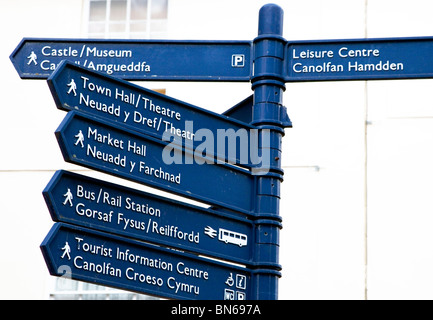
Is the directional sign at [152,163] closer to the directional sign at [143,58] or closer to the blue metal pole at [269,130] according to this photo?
the blue metal pole at [269,130]

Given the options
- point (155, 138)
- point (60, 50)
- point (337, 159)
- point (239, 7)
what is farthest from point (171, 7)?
point (155, 138)

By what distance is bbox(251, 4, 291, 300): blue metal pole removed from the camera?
4.80m

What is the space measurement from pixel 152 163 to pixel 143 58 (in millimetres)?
956

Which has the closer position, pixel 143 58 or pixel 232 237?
pixel 232 237

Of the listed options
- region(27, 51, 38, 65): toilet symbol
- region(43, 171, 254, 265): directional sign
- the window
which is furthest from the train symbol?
the window

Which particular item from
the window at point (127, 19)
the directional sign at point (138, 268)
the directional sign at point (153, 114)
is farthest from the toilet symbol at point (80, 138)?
the window at point (127, 19)

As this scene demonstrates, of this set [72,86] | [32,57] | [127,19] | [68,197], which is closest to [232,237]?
[68,197]

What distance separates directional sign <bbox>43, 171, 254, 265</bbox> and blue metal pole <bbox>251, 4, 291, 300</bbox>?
3.8 inches

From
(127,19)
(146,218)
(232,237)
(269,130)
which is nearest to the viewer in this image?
(146,218)

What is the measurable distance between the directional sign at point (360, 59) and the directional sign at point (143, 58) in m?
0.33

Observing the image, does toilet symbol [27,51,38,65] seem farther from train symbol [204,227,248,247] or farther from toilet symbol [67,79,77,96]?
train symbol [204,227,248,247]

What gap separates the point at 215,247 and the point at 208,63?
3.92 ft

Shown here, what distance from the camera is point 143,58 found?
17.2ft

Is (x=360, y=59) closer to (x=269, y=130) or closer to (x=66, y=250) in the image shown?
(x=269, y=130)
